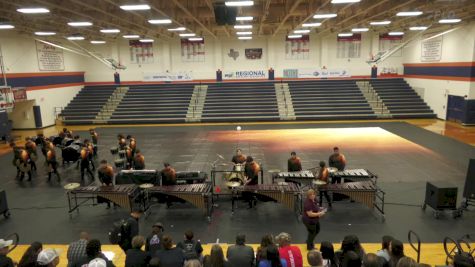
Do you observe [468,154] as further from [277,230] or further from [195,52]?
[195,52]

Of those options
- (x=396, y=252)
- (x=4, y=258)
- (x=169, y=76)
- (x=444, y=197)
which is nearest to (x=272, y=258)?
(x=396, y=252)

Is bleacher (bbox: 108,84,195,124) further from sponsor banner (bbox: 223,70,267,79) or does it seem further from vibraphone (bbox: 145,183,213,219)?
vibraphone (bbox: 145,183,213,219)

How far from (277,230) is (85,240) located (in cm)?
497

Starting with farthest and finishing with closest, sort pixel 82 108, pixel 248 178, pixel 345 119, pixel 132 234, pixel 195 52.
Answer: pixel 195 52, pixel 82 108, pixel 345 119, pixel 248 178, pixel 132 234

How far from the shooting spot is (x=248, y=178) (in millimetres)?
11023

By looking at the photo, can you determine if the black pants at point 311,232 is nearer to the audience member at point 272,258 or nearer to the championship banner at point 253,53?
the audience member at point 272,258

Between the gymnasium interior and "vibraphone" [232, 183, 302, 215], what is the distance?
0.05m

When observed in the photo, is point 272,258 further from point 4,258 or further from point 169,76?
point 169,76

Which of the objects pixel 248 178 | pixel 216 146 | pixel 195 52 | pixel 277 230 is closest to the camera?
pixel 277 230

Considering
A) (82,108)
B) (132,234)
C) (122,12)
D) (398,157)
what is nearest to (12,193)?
(132,234)

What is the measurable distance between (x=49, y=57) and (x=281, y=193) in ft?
86.5

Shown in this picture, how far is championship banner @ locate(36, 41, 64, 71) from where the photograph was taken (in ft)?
88.8

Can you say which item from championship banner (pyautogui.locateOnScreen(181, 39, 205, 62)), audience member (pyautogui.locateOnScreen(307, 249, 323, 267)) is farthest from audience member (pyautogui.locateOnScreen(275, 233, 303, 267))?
championship banner (pyautogui.locateOnScreen(181, 39, 205, 62))

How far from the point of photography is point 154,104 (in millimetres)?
30750
